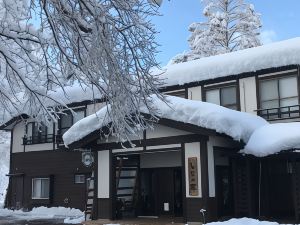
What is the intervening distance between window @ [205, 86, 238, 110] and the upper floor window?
4.08 feet

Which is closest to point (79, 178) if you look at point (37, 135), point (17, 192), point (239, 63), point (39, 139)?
point (39, 139)

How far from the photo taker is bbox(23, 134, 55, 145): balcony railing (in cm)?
2650

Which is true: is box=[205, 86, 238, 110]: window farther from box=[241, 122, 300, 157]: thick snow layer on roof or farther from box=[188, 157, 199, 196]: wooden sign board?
box=[188, 157, 199, 196]: wooden sign board

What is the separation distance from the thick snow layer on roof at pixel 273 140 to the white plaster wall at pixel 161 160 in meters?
4.05

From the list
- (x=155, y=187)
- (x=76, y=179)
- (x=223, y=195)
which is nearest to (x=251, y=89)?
(x=223, y=195)

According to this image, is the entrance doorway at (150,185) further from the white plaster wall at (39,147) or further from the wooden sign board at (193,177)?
the white plaster wall at (39,147)

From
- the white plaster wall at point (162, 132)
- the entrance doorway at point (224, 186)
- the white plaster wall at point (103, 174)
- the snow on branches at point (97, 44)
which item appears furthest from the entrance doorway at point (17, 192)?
the snow on branches at point (97, 44)

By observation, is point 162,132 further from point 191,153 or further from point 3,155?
point 3,155

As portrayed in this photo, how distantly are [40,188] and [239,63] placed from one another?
13.4 meters

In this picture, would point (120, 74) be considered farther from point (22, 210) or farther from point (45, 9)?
point (22, 210)

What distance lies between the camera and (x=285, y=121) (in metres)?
18.5

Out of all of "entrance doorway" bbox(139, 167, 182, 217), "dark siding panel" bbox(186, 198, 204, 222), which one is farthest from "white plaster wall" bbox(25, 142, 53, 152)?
"dark siding panel" bbox(186, 198, 204, 222)

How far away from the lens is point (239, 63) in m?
19.7

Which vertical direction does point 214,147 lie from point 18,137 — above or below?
below
